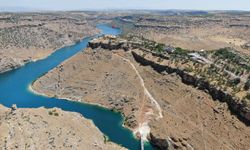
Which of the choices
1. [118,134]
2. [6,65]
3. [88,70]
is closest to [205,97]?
[118,134]

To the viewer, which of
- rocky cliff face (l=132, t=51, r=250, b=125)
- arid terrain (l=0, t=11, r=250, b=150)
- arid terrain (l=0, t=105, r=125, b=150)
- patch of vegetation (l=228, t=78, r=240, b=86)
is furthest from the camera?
patch of vegetation (l=228, t=78, r=240, b=86)

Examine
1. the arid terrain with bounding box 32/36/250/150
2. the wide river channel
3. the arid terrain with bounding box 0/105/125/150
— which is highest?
the arid terrain with bounding box 0/105/125/150

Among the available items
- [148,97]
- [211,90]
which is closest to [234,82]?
[211,90]

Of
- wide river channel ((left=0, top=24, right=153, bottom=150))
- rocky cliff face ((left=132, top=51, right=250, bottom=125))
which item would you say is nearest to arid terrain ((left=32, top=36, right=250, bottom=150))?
rocky cliff face ((left=132, top=51, right=250, bottom=125))

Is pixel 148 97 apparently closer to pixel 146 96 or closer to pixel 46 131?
pixel 146 96

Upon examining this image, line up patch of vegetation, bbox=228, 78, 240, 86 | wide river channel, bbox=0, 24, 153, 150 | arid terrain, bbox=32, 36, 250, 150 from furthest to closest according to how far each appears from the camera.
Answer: patch of vegetation, bbox=228, 78, 240, 86 < wide river channel, bbox=0, 24, 153, 150 < arid terrain, bbox=32, 36, 250, 150

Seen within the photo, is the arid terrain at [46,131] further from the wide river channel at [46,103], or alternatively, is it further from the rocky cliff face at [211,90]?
the rocky cliff face at [211,90]

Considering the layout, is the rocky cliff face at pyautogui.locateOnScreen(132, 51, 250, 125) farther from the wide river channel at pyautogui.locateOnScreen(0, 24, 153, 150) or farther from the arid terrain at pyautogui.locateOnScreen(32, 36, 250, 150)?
the wide river channel at pyautogui.locateOnScreen(0, 24, 153, 150)
